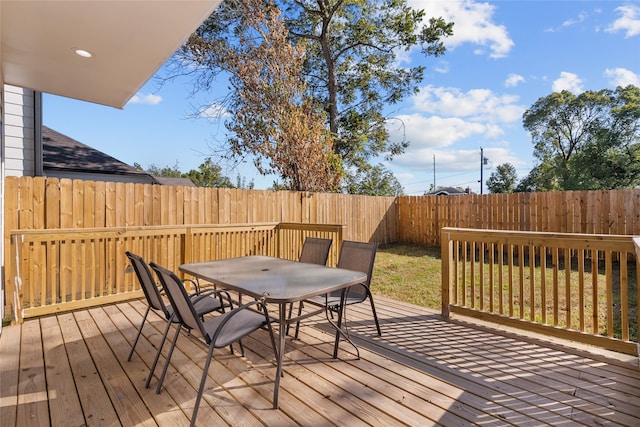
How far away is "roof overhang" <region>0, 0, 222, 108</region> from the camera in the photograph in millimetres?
2178

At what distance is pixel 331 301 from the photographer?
9.71 ft

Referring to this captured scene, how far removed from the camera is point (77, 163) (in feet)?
26.6

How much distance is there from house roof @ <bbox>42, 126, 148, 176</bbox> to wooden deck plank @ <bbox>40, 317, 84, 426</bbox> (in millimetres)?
5951

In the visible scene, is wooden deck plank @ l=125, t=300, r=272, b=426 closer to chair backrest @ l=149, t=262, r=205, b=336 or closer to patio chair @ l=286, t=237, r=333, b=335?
chair backrest @ l=149, t=262, r=205, b=336

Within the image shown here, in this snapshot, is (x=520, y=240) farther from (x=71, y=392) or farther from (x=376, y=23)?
(x=376, y=23)

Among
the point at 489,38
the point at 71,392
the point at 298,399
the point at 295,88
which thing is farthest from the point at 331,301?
the point at 489,38

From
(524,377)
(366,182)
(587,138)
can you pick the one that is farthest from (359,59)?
(587,138)

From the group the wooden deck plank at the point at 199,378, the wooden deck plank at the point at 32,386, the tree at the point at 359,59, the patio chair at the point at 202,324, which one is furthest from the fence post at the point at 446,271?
the tree at the point at 359,59

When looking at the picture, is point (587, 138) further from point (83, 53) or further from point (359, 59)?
point (83, 53)

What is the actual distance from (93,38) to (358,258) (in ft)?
9.91

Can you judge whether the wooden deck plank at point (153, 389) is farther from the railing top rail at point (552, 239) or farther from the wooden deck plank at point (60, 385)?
the railing top rail at point (552, 239)

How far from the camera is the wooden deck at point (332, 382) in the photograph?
1.92 metres

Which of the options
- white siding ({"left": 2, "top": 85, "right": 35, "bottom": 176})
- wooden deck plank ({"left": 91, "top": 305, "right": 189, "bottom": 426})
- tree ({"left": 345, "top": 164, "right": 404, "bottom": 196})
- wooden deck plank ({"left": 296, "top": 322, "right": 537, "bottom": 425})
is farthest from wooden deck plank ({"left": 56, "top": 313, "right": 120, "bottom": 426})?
tree ({"left": 345, "top": 164, "right": 404, "bottom": 196})

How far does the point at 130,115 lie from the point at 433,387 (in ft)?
66.8
